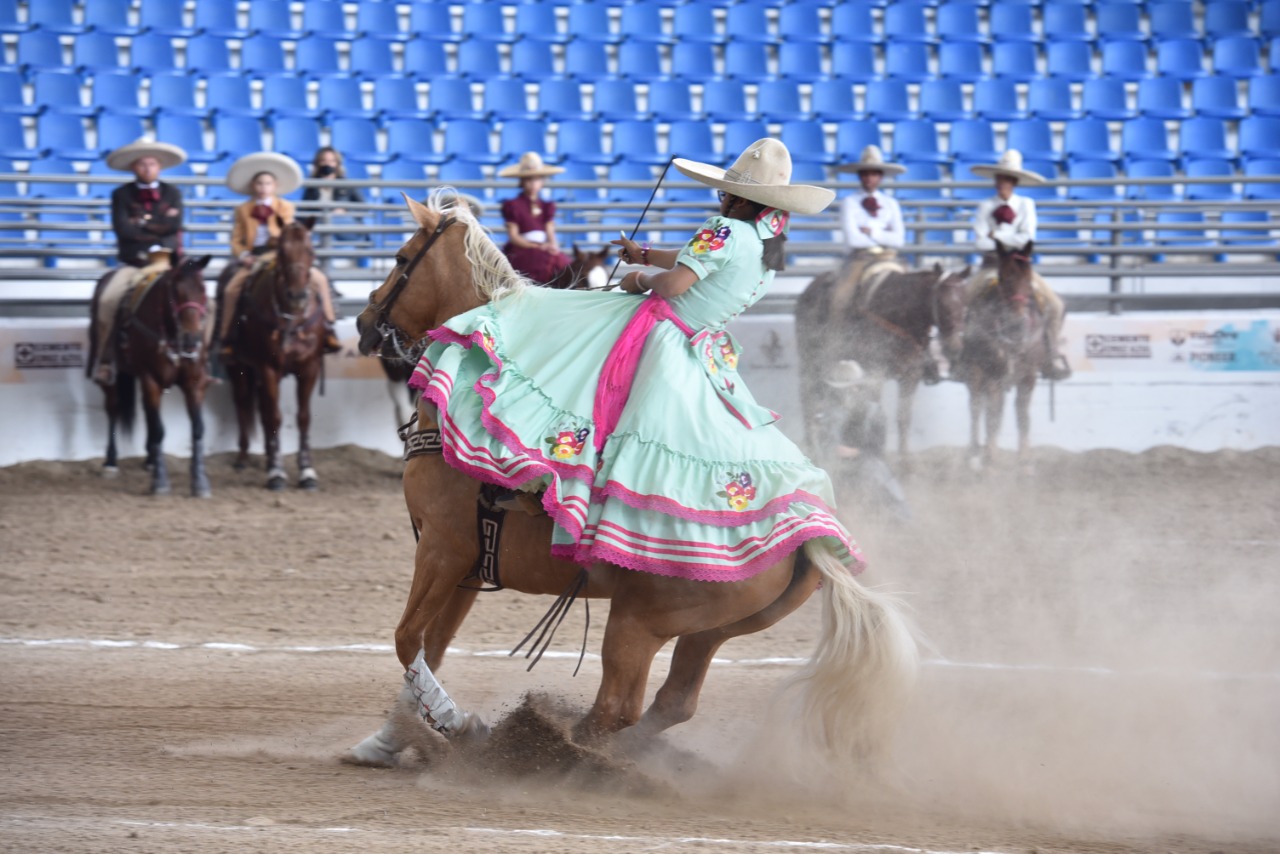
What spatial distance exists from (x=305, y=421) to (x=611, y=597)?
7.06m

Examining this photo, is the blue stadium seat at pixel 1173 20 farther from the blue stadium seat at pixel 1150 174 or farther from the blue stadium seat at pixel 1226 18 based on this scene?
the blue stadium seat at pixel 1150 174

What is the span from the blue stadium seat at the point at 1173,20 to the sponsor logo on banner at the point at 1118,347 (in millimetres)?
6398

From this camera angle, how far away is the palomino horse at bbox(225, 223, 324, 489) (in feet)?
34.5

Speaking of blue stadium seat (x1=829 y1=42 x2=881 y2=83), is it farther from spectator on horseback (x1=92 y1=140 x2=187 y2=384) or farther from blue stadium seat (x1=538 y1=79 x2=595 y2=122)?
spectator on horseback (x1=92 y1=140 x2=187 y2=384)

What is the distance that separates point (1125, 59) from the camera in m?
16.4

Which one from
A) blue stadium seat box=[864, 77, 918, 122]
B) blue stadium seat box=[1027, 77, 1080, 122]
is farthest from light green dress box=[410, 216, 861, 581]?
blue stadium seat box=[1027, 77, 1080, 122]

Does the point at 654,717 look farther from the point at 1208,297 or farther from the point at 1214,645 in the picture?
the point at 1208,297

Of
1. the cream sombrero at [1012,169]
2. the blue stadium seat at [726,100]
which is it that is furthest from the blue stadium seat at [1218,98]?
the cream sombrero at [1012,169]

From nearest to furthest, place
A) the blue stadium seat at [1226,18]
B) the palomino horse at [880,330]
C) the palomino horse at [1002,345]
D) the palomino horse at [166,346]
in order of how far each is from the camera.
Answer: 1. the palomino horse at [166,346]
2. the palomino horse at [880,330]
3. the palomino horse at [1002,345]
4. the blue stadium seat at [1226,18]

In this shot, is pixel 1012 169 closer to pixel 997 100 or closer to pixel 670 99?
pixel 997 100

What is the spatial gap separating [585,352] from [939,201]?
872 centimetres

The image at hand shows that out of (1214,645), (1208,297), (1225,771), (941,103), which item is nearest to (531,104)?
(941,103)

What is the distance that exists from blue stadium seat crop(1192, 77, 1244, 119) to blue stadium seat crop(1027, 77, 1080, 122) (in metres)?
1.46

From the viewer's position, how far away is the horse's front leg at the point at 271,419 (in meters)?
10.8
